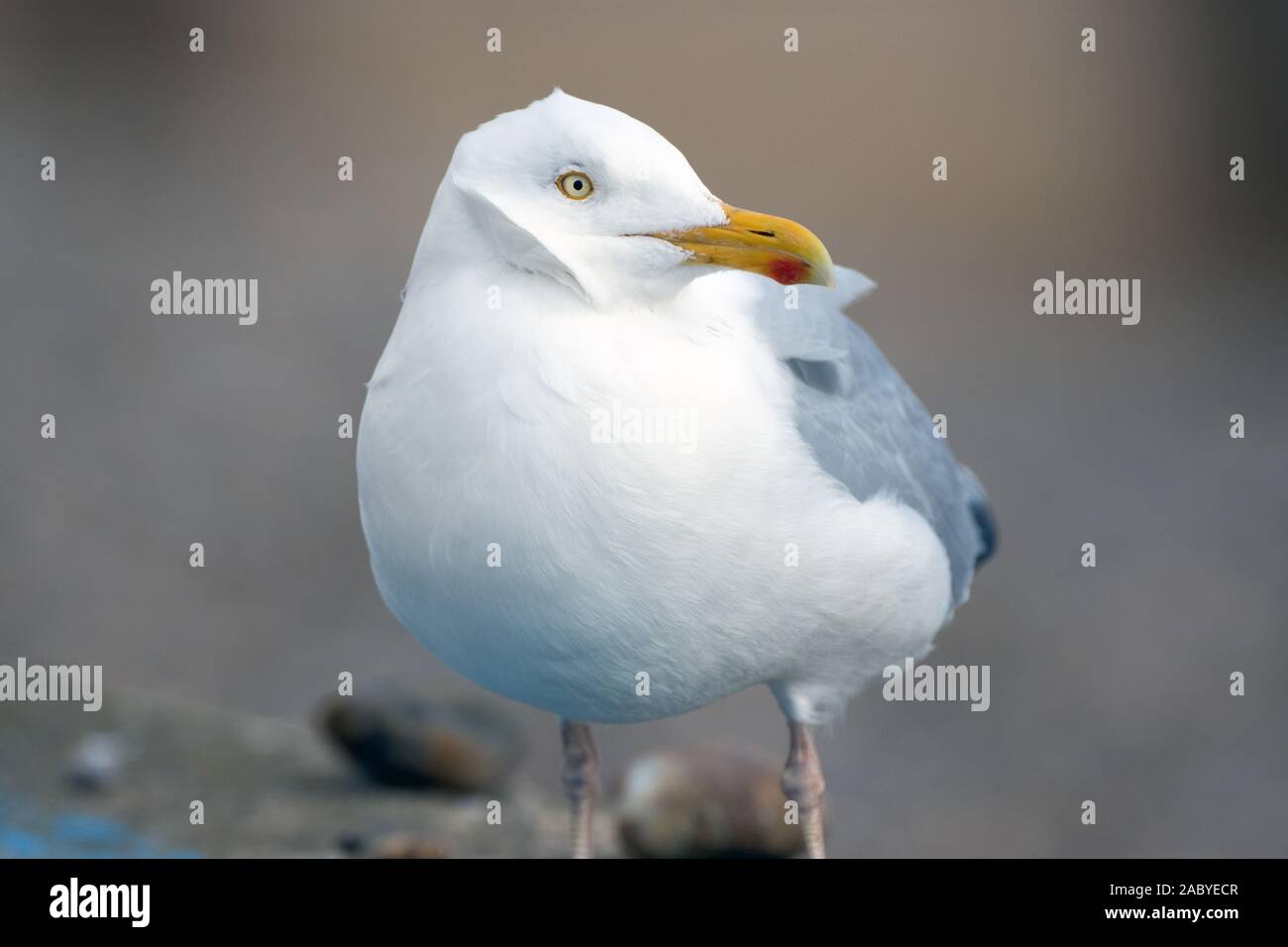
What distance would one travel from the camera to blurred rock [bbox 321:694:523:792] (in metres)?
2.85

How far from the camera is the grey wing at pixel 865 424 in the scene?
1701 millimetres

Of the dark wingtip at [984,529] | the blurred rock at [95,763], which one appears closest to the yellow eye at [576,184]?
the dark wingtip at [984,529]

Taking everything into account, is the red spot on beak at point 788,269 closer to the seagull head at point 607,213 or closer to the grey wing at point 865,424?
the seagull head at point 607,213

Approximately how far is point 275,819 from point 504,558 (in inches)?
61.9

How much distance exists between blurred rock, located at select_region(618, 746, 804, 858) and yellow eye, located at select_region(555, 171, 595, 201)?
1391 mm

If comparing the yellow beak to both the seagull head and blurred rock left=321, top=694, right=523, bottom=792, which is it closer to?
the seagull head

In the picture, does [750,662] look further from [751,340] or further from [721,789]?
[721,789]

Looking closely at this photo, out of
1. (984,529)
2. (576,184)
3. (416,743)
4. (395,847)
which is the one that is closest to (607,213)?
(576,184)

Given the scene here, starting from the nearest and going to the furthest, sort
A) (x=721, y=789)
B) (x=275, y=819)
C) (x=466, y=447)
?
(x=466, y=447), (x=721, y=789), (x=275, y=819)

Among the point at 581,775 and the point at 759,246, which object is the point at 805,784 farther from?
the point at 759,246

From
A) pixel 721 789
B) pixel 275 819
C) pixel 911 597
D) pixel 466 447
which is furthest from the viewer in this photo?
pixel 275 819

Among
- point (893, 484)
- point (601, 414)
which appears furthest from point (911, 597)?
point (601, 414)

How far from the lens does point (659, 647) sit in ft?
5.05

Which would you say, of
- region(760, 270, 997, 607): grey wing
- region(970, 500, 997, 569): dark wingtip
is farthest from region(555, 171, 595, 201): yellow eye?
region(970, 500, 997, 569): dark wingtip
